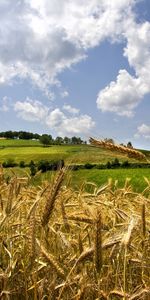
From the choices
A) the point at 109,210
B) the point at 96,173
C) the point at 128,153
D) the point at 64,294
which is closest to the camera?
the point at 64,294

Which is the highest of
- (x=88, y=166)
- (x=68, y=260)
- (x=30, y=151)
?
(x=30, y=151)

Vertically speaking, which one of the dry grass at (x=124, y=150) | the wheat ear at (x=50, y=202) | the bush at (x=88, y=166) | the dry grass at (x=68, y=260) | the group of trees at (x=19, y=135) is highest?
the group of trees at (x=19, y=135)

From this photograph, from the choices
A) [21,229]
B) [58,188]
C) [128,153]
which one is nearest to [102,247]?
[58,188]

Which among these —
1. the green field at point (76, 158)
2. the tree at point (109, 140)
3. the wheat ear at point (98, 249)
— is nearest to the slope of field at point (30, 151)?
the green field at point (76, 158)

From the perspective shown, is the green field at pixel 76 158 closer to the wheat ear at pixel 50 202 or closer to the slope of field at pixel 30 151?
the slope of field at pixel 30 151

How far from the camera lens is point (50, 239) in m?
3.22

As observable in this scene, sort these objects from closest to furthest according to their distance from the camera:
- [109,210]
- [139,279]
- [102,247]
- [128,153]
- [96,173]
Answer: [102,247]
[139,279]
[128,153]
[109,210]
[96,173]

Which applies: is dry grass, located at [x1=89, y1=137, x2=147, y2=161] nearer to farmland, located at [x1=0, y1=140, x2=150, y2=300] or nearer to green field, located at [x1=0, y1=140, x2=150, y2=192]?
green field, located at [x1=0, y1=140, x2=150, y2=192]

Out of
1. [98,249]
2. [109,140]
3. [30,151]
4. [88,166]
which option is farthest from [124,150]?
[30,151]

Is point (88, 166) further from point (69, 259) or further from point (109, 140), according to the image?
point (69, 259)

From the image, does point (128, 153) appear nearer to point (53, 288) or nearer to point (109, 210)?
point (109, 210)

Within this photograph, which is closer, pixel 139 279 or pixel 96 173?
pixel 139 279

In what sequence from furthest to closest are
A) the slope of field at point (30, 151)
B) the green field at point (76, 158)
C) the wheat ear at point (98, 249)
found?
1. the slope of field at point (30, 151)
2. the green field at point (76, 158)
3. the wheat ear at point (98, 249)

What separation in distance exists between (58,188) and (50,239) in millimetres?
530
